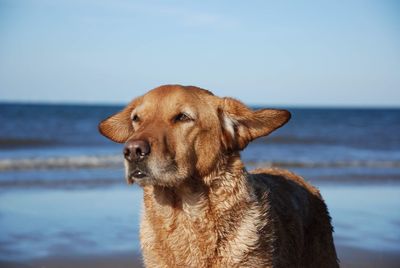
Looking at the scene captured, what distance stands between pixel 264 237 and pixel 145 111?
47.3 inches

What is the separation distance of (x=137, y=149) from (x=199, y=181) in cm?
61

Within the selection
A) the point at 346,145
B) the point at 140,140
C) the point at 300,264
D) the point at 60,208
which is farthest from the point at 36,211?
the point at 346,145

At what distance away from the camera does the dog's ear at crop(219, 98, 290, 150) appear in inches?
163

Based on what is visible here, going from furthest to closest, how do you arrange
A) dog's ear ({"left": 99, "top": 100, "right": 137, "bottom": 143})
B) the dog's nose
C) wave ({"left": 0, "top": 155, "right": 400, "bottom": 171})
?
wave ({"left": 0, "top": 155, "right": 400, "bottom": 171}), dog's ear ({"left": 99, "top": 100, "right": 137, "bottom": 143}), the dog's nose

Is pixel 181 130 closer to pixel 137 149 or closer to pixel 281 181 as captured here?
pixel 137 149

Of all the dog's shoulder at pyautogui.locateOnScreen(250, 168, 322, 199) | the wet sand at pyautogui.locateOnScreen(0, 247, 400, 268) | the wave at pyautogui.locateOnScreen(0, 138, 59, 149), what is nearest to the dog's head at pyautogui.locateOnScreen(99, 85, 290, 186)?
the dog's shoulder at pyautogui.locateOnScreen(250, 168, 322, 199)

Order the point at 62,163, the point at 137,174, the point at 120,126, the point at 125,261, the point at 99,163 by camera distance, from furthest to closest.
Result: the point at 99,163 → the point at 62,163 → the point at 125,261 → the point at 120,126 → the point at 137,174

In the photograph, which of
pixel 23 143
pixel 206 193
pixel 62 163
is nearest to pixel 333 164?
pixel 62 163

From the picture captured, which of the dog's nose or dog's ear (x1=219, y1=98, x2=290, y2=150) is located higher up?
dog's ear (x1=219, y1=98, x2=290, y2=150)

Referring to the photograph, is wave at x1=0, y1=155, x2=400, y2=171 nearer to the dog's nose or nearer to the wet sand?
the wet sand

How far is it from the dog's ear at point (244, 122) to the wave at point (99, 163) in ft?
38.8

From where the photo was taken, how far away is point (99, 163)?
16.5 m

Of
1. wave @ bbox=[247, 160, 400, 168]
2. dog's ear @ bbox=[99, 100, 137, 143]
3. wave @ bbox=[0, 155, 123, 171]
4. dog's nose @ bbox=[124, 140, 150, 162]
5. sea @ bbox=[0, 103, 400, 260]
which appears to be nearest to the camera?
dog's nose @ bbox=[124, 140, 150, 162]

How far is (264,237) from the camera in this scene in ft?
13.5
